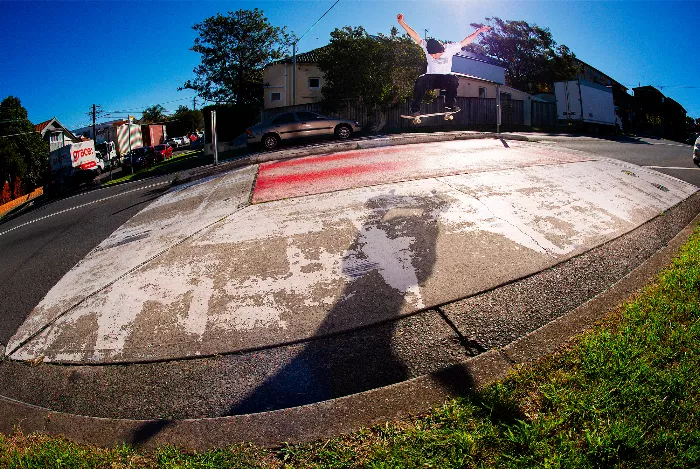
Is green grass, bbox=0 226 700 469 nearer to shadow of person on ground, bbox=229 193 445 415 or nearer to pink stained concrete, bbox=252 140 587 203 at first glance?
shadow of person on ground, bbox=229 193 445 415

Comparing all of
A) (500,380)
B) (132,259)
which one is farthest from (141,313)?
(500,380)

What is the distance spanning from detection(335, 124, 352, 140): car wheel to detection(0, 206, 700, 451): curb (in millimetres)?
15688

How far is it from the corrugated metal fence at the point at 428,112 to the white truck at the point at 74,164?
36.9 ft

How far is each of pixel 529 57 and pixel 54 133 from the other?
5804 cm

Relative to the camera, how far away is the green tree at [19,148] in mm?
33000

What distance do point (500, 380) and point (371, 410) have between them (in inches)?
33.1

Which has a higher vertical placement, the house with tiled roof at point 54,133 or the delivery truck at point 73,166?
the house with tiled roof at point 54,133

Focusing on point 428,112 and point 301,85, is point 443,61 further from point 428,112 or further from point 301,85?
point 301,85

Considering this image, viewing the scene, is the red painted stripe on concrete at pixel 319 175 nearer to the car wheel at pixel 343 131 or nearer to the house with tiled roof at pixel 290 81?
the car wheel at pixel 343 131

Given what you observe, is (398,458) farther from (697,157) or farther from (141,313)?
(697,157)

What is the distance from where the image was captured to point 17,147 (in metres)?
34.3

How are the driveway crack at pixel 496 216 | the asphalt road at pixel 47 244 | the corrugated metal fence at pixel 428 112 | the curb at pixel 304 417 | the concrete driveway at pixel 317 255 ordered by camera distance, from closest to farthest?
the curb at pixel 304 417, the concrete driveway at pixel 317 255, the driveway crack at pixel 496 216, the asphalt road at pixel 47 244, the corrugated metal fence at pixel 428 112

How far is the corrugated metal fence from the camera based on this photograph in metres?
A: 25.9

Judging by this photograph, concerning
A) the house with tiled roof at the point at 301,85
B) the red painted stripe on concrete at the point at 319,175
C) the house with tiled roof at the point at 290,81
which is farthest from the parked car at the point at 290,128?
the house with tiled roof at the point at 290,81
